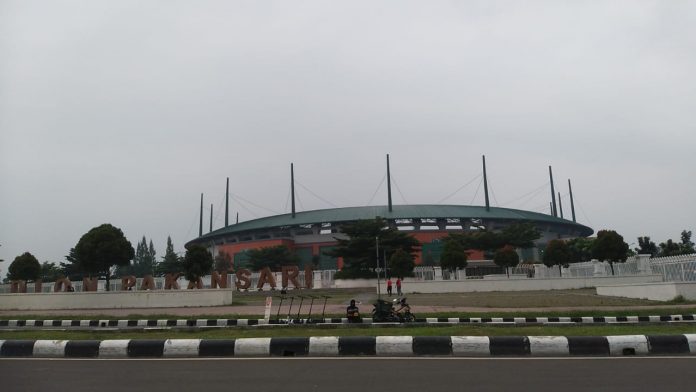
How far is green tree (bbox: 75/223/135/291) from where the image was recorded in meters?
26.8

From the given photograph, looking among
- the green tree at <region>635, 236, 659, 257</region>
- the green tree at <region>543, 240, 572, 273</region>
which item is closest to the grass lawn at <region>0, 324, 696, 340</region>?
the green tree at <region>543, 240, 572, 273</region>

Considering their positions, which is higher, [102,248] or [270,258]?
[270,258]

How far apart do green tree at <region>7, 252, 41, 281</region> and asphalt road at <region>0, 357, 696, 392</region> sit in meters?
30.7

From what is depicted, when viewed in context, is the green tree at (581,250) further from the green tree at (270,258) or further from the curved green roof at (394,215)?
the green tree at (270,258)

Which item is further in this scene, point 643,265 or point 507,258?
point 507,258

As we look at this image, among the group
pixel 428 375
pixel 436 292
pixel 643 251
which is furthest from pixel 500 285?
pixel 428 375

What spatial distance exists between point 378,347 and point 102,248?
23.8 m

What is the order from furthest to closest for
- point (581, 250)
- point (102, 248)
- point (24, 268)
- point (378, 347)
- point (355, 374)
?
point (581, 250), point (24, 268), point (102, 248), point (378, 347), point (355, 374)

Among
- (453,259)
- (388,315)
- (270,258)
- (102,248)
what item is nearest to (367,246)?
(453,259)

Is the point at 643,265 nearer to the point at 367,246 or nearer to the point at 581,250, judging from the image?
the point at 367,246

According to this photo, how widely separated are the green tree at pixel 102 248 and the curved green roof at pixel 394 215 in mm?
45451

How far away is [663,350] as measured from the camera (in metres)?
6.81

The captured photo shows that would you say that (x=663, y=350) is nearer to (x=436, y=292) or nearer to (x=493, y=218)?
(x=436, y=292)

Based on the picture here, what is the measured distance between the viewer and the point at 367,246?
3941cm
